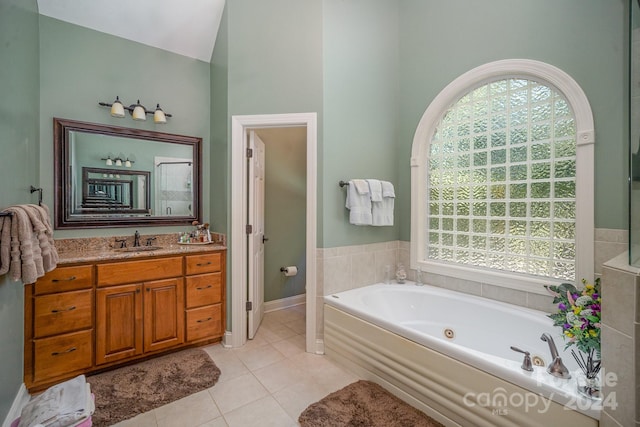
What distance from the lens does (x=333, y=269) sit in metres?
2.44

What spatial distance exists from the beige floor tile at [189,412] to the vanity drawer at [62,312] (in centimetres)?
86

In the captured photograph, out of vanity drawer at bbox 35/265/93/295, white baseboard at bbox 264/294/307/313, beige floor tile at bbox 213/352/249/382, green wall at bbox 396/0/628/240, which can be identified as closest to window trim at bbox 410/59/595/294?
green wall at bbox 396/0/628/240

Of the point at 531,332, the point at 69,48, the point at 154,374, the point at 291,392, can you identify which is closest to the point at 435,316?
the point at 531,332

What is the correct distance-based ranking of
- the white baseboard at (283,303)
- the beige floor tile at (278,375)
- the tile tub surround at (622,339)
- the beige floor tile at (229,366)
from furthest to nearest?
the white baseboard at (283,303) → the beige floor tile at (229,366) → the beige floor tile at (278,375) → the tile tub surround at (622,339)

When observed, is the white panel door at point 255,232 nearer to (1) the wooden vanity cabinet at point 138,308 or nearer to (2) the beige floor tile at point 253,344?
(2) the beige floor tile at point 253,344

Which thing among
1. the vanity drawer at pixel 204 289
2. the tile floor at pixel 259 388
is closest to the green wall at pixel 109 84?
the vanity drawer at pixel 204 289

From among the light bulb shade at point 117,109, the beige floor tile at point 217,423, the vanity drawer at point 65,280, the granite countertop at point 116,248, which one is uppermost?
the light bulb shade at point 117,109

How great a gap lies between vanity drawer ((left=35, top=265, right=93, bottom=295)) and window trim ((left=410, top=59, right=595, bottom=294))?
271 centimetres

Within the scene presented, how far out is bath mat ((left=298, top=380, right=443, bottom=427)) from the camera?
1.62 meters

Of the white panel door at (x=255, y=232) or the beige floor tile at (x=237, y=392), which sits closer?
the beige floor tile at (x=237, y=392)

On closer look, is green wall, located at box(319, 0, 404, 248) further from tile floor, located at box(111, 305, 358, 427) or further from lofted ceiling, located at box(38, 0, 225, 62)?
lofted ceiling, located at box(38, 0, 225, 62)

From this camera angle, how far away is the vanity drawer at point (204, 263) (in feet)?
7.93

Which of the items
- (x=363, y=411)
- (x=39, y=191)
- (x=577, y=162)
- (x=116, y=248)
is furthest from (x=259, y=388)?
(x=577, y=162)

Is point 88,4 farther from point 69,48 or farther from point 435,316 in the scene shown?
point 435,316
